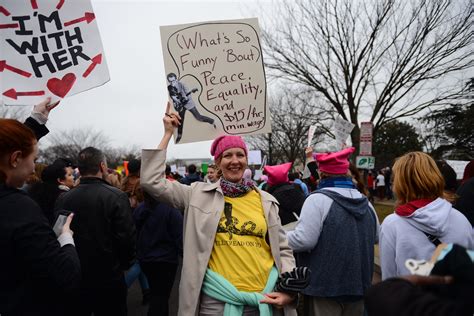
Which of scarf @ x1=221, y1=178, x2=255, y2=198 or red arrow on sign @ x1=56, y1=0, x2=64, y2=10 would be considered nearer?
scarf @ x1=221, y1=178, x2=255, y2=198

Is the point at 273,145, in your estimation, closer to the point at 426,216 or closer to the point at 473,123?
the point at 473,123

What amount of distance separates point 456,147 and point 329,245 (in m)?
31.4

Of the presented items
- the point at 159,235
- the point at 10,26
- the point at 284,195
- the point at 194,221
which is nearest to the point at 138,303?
the point at 159,235

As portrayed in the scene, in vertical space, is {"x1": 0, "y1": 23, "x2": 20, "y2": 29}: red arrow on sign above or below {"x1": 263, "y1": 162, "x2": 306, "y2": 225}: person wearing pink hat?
above

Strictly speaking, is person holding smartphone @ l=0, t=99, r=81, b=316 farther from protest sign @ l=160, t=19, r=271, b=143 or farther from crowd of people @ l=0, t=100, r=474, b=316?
protest sign @ l=160, t=19, r=271, b=143

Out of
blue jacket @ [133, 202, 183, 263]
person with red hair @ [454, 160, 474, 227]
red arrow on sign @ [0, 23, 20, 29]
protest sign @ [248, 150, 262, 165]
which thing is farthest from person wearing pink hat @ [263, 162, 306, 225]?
protest sign @ [248, 150, 262, 165]

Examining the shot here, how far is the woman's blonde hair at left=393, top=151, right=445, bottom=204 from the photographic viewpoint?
2.46 metres

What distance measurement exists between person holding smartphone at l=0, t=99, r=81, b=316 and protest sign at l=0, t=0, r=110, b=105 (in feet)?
3.38

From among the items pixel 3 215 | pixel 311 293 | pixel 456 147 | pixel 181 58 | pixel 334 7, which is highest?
pixel 334 7

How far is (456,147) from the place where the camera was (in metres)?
29.5

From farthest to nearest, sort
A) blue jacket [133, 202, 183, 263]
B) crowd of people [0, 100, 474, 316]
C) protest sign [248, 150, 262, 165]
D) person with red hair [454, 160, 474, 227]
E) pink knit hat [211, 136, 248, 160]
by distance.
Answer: protest sign [248, 150, 262, 165], blue jacket [133, 202, 183, 263], person with red hair [454, 160, 474, 227], pink knit hat [211, 136, 248, 160], crowd of people [0, 100, 474, 316]

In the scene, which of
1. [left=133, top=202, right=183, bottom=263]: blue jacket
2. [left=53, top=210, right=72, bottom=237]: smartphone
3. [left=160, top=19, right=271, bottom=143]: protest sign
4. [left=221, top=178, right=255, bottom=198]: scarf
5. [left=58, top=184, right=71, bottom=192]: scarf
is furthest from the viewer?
[left=133, top=202, right=183, bottom=263]: blue jacket

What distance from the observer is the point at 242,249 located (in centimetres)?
236

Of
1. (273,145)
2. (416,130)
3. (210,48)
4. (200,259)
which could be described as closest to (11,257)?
(200,259)
